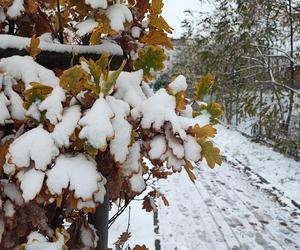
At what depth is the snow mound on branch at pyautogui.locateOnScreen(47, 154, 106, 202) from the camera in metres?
0.76

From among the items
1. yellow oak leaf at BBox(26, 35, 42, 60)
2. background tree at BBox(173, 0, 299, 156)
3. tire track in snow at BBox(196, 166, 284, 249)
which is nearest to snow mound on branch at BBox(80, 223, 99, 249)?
yellow oak leaf at BBox(26, 35, 42, 60)

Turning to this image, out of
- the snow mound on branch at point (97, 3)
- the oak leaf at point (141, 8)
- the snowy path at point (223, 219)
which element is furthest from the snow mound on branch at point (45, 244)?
the snowy path at point (223, 219)

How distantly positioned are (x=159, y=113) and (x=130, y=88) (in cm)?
16

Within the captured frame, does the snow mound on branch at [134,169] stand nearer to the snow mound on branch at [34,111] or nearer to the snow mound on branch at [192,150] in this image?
the snow mound on branch at [192,150]

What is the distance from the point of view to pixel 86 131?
0.75 metres

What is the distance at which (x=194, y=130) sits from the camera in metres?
0.85

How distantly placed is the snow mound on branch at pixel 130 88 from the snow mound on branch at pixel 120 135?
0.09 metres

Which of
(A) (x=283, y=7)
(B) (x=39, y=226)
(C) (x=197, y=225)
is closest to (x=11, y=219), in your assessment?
(B) (x=39, y=226)

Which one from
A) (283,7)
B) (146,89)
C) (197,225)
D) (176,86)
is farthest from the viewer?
(283,7)

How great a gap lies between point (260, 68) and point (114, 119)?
41.2 feet

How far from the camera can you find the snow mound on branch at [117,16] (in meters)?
0.91

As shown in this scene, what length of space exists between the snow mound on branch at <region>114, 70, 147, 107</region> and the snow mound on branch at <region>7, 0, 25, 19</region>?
0.38 meters

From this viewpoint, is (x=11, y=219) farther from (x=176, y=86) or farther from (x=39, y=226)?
(x=176, y=86)

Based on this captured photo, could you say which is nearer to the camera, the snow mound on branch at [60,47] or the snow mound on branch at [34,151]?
the snow mound on branch at [34,151]
